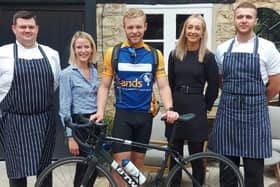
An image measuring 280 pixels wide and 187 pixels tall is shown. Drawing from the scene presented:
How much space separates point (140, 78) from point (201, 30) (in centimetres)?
67

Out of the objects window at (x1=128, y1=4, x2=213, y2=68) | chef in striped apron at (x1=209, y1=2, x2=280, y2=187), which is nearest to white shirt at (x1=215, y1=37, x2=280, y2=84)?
chef in striped apron at (x1=209, y1=2, x2=280, y2=187)

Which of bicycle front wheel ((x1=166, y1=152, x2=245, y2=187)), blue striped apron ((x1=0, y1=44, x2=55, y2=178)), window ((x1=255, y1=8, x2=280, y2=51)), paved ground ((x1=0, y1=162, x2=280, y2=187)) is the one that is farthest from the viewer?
window ((x1=255, y1=8, x2=280, y2=51))

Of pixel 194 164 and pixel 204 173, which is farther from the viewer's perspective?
pixel 204 173

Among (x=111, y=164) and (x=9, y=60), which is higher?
(x=9, y=60)

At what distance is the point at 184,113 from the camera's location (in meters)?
4.32

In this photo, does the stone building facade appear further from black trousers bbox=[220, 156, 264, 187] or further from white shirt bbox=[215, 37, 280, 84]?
black trousers bbox=[220, 156, 264, 187]

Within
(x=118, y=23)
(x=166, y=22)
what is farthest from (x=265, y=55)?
(x=118, y=23)

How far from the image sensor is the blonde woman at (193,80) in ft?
13.9

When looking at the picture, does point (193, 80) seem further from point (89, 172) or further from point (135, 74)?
point (89, 172)

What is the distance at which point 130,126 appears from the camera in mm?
4195

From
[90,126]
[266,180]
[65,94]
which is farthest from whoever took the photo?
[266,180]

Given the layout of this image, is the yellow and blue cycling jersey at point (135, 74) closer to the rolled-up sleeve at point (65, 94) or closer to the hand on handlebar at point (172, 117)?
the hand on handlebar at point (172, 117)

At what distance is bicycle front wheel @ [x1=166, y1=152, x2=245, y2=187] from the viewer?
4125mm

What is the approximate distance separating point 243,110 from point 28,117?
1.79 m
